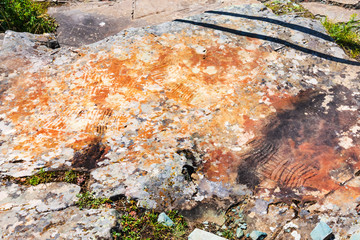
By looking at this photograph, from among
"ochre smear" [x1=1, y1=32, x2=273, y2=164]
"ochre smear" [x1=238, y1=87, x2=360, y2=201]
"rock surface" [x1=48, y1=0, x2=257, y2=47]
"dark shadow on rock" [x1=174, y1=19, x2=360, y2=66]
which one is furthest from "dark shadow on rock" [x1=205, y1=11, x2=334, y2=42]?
"rock surface" [x1=48, y1=0, x2=257, y2=47]

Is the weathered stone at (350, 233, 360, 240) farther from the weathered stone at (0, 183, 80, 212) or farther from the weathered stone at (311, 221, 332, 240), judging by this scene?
the weathered stone at (0, 183, 80, 212)

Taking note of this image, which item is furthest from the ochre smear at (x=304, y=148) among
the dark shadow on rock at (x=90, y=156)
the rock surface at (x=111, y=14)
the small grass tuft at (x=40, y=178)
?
the rock surface at (x=111, y=14)

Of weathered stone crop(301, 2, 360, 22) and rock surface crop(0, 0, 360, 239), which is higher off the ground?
weathered stone crop(301, 2, 360, 22)

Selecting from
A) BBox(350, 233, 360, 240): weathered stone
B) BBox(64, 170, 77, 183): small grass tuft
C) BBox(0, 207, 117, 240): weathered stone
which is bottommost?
BBox(350, 233, 360, 240): weathered stone

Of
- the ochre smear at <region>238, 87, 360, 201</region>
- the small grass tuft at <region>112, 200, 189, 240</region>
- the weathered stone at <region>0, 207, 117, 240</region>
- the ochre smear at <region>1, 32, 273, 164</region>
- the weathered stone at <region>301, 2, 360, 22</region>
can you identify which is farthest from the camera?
the weathered stone at <region>301, 2, 360, 22</region>

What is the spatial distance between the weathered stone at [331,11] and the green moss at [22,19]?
3.15m

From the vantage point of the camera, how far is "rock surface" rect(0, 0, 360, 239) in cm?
170

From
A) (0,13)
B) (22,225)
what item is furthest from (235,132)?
(0,13)

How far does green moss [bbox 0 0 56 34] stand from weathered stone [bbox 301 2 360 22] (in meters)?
3.15

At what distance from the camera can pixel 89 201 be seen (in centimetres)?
167

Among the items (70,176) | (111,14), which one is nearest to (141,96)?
(70,176)

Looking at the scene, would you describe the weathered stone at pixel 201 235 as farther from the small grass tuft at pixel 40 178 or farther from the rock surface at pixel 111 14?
the rock surface at pixel 111 14

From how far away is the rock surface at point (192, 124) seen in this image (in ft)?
5.57

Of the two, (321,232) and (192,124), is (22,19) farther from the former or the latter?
(321,232)
